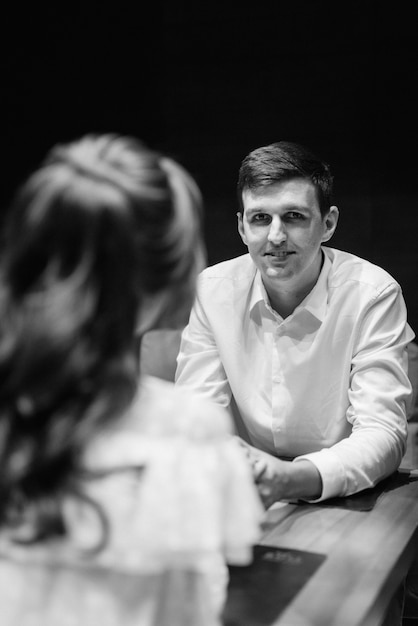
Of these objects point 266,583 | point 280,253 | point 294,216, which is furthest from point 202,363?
point 266,583

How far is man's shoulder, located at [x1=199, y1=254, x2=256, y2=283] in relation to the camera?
2490 millimetres

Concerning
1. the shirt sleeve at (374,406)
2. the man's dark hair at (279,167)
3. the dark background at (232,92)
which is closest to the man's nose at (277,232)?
the man's dark hair at (279,167)

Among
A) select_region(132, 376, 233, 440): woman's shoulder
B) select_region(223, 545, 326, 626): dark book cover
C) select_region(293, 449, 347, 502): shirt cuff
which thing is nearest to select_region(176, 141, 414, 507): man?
select_region(293, 449, 347, 502): shirt cuff

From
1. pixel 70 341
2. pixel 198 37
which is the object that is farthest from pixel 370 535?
pixel 198 37

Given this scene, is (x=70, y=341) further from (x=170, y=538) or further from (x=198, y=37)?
(x=198, y=37)

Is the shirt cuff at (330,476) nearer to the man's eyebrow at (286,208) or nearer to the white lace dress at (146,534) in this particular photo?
the man's eyebrow at (286,208)

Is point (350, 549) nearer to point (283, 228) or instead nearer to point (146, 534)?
point (146, 534)

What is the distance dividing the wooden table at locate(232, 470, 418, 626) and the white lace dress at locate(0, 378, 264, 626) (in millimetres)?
321

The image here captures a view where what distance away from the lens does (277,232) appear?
2.25 meters

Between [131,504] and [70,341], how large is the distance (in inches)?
7.1

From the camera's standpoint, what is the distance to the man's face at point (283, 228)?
88.7 inches

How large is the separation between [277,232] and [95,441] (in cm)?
148

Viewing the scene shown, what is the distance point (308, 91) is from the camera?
3154 mm

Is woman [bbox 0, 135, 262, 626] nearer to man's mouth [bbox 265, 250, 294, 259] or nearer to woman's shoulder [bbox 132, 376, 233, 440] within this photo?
woman's shoulder [bbox 132, 376, 233, 440]
